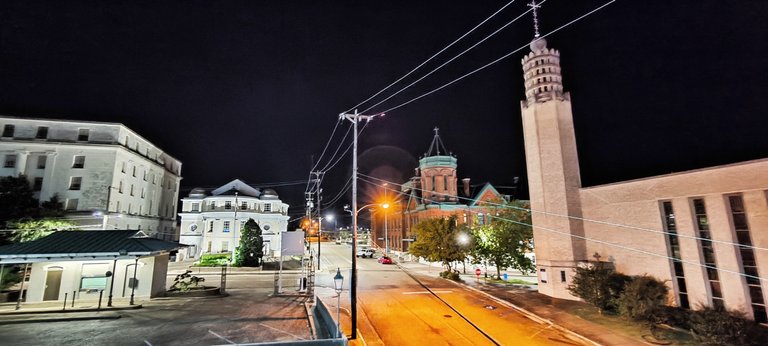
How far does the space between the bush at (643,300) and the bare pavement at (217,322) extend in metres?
1.52

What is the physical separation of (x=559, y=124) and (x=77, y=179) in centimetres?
5044

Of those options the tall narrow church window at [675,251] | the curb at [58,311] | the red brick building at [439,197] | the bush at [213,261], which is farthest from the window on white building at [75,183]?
the tall narrow church window at [675,251]

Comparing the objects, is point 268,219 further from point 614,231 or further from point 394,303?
point 614,231

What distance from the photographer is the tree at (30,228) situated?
26559mm

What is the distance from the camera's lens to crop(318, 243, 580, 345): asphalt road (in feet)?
49.5

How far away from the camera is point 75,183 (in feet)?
127

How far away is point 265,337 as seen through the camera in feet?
46.4

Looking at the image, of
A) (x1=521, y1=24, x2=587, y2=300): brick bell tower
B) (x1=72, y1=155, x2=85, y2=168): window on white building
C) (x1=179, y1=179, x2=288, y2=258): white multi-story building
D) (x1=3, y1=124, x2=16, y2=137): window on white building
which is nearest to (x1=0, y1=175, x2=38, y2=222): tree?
(x1=72, y1=155, x2=85, y2=168): window on white building

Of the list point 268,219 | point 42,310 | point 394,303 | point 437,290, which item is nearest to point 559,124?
point 437,290

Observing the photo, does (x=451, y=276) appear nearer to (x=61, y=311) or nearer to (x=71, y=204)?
(x=61, y=311)

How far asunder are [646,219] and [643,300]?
16.4 feet

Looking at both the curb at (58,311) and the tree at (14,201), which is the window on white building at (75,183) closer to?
the tree at (14,201)

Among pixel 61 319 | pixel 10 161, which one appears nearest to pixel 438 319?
pixel 61 319

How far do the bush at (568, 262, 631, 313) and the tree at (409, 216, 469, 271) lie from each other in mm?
13784
